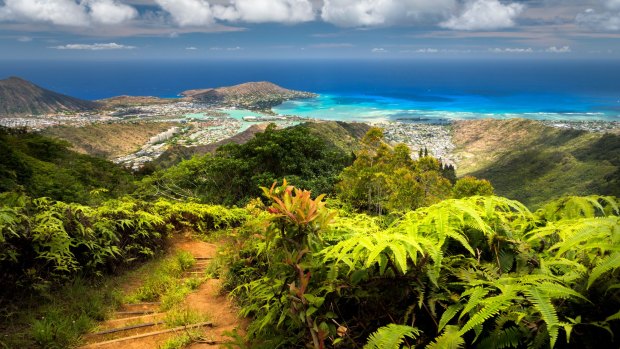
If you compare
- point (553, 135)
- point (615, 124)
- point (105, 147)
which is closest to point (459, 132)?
point (553, 135)

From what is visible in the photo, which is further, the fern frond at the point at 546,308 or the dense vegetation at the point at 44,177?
the dense vegetation at the point at 44,177

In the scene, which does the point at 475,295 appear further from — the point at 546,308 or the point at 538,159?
the point at 538,159

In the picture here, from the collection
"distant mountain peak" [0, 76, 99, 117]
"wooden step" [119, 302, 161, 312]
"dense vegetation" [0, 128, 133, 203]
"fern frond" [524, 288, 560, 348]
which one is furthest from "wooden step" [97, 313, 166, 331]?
"distant mountain peak" [0, 76, 99, 117]

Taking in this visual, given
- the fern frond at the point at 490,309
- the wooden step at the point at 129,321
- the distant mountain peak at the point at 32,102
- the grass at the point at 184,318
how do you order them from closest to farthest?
the fern frond at the point at 490,309
the grass at the point at 184,318
the wooden step at the point at 129,321
the distant mountain peak at the point at 32,102

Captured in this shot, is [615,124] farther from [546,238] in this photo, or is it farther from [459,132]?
[546,238]

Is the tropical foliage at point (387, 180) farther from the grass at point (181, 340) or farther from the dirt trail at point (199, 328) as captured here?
the grass at point (181, 340)

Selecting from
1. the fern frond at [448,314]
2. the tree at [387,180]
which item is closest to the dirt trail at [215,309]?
the fern frond at [448,314]

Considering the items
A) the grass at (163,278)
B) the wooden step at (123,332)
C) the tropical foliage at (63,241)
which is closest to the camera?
the wooden step at (123,332)

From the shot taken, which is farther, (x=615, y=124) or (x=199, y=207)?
(x=615, y=124)
